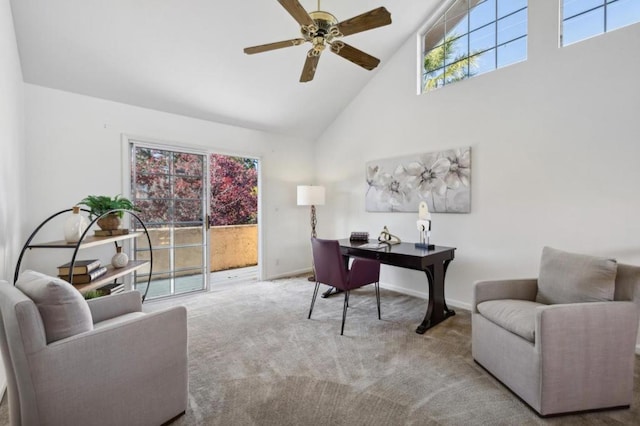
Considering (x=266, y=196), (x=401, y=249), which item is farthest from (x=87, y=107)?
(x=401, y=249)

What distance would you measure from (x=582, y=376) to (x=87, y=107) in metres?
Result: 4.77

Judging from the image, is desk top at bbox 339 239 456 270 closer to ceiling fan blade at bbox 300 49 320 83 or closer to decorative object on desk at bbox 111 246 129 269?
ceiling fan blade at bbox 300 49 320 83

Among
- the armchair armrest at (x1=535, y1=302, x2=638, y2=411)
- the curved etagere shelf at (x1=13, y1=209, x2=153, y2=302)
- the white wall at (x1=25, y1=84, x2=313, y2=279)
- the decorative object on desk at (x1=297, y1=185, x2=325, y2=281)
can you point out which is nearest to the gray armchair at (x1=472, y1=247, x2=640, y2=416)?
the armchair armrest at (x1=535, y1=302, x2=638, y2=411)

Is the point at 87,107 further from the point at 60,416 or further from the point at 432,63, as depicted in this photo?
the point at 432,63

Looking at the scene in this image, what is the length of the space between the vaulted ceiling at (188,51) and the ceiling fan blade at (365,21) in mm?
1154

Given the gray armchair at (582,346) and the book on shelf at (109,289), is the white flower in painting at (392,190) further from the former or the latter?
the book on shelf at (109,289)

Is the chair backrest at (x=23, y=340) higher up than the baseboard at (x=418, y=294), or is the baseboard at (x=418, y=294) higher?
the chair backrest at (x=23, y=340)

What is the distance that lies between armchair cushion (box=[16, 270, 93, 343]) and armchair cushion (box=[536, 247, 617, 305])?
2.80 meters

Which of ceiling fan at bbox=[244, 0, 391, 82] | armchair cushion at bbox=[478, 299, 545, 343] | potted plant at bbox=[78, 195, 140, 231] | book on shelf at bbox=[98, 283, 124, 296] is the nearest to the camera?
armchair cushion at bbox=[478, 299, 545, 343]

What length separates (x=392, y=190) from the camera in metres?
3.96

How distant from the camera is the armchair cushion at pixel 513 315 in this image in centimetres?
173

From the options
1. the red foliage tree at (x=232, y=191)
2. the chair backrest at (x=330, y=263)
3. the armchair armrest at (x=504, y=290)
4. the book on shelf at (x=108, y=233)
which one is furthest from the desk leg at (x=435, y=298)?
the red foliage tree at (x=232, y=191)

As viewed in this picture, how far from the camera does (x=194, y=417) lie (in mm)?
1648

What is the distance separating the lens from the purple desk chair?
109 inches
